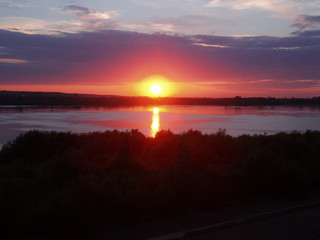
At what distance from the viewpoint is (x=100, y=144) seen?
59.1ft

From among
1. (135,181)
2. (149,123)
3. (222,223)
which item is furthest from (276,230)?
(149,123)

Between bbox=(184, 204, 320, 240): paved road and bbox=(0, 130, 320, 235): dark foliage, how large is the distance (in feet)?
4.85

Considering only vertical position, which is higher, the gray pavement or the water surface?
the gray pavement

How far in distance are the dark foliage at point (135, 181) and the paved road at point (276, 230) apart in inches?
58.1

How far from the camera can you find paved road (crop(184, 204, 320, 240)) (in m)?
7.71

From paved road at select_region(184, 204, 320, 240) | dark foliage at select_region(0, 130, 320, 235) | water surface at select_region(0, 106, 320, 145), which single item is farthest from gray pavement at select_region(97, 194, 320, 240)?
water surface at select_region(0, 106, 320, 145)

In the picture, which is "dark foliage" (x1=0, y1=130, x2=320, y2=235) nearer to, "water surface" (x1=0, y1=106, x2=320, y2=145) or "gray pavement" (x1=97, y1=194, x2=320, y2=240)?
"gray pavement" (x1=97, y1=194, x2=320, y2=240)

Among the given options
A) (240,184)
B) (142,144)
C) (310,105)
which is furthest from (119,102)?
(240,184)

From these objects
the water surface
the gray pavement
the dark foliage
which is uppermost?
the dark foliage

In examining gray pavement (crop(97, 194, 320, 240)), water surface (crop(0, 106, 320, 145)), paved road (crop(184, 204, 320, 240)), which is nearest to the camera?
paved road (crop(184, 204, 320, 240))

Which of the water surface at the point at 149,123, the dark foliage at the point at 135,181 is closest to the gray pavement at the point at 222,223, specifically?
the dark foliage at the point at 135,181

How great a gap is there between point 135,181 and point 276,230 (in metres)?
3.48

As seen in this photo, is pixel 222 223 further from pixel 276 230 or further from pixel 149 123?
pixel 149 123

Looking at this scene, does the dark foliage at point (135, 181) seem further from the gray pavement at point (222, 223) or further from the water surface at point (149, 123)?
the water surface at point (149, 123)
